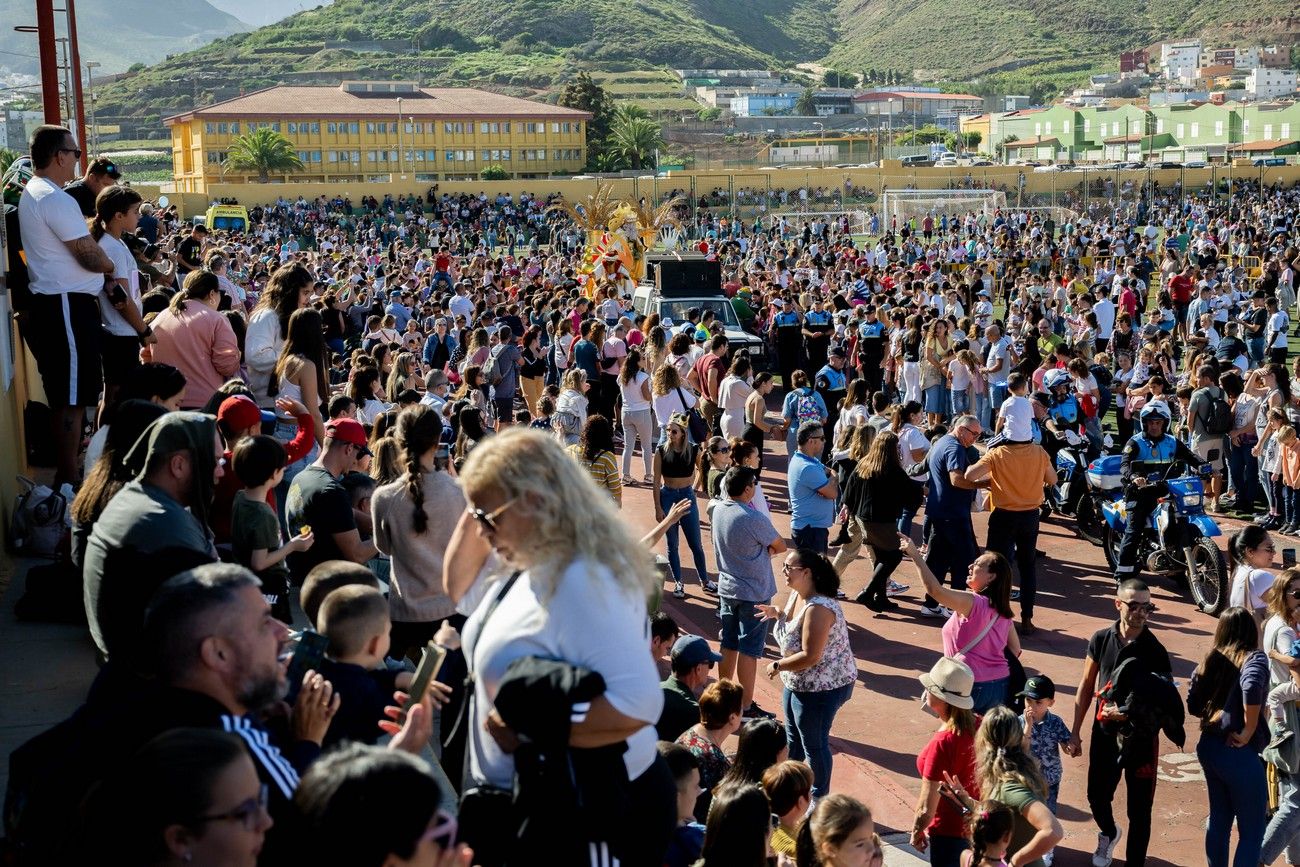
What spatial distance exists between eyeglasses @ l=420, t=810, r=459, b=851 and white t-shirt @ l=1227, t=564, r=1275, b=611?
20.4 feet

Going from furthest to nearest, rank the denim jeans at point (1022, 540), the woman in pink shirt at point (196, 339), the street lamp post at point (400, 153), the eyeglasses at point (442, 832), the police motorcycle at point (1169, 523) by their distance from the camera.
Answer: the street lamp post at point (400, 153) → the police motorcycle at point (1169, 523) → the denim jeans at point (1022, 540) → the woman in pink shirt at point (196, 339) → the eyeglasses at point (442, 832)

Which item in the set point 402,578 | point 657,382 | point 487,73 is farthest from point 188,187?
point 402,578

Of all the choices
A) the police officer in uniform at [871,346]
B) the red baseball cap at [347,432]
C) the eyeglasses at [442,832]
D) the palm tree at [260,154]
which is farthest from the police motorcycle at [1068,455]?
the palm tree at [260,154]

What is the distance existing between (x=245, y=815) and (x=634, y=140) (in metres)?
98.0

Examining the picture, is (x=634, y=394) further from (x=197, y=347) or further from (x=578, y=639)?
(x=578, y=639)

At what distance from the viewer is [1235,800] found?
254 inches

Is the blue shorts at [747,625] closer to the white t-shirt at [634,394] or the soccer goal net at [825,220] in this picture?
the white t-shirt at [634,394]

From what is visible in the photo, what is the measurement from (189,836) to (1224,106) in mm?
116813

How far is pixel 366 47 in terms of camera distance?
164000mm

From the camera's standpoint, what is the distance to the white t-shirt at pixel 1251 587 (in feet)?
25.2

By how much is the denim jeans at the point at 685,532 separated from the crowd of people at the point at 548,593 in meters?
0.05

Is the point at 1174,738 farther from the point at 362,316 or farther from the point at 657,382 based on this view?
the point at 362,316

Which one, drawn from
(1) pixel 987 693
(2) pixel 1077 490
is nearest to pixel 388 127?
(2) pixel 1077 490

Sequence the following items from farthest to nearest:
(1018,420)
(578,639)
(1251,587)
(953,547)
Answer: (1018,420) → (953,547) → (1251,587) → (578,639)
